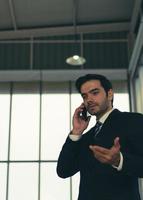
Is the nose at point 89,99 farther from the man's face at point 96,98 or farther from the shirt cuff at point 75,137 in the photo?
the shirt cuff at point 75,137

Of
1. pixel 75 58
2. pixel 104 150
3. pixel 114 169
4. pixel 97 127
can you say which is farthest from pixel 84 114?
pixel 75 58

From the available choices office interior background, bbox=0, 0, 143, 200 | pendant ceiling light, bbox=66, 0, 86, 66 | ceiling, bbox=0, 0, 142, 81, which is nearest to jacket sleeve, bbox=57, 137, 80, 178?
pendant ceiling light, bbox=66, 0, 86, 66

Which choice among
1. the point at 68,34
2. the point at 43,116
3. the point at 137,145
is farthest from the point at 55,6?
the point at 137,145

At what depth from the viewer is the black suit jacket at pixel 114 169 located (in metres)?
2.07

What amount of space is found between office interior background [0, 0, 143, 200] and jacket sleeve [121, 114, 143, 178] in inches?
384

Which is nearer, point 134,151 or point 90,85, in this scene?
point 134,151

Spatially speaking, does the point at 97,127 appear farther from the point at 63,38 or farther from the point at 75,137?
the point at 63,38

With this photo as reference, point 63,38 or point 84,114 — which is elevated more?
point 63,38

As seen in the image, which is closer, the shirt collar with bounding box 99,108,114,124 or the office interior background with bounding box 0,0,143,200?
the shirt collar with bounding box 99,108,114,124

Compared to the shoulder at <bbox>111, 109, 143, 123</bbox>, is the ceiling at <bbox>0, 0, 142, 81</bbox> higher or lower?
higher

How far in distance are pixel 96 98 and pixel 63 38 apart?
11.4m

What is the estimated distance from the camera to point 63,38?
1357 cm

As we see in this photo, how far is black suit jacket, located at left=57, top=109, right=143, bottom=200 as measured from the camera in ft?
6.79

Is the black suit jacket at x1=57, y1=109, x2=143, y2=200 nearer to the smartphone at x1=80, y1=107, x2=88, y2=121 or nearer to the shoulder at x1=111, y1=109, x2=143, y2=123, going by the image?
the shoulder at x1=111, y1=109, x2=143, y2=123
